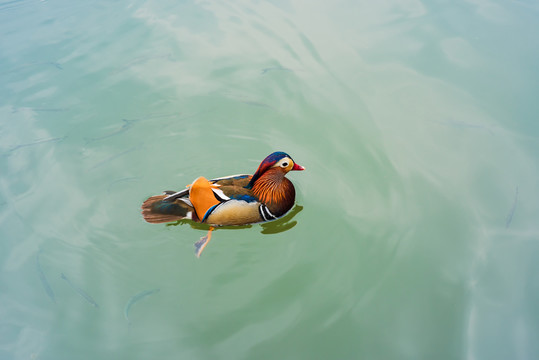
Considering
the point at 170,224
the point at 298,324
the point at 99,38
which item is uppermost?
the point at 99,38

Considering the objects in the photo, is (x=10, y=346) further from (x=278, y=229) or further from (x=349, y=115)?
(x=349, y=115)

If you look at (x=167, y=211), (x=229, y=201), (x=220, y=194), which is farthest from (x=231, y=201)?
(x=167, y=211)

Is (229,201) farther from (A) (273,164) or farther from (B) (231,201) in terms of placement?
(A) (273,164)

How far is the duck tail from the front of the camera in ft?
15.4

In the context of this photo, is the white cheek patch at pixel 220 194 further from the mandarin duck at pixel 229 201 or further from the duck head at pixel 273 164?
the duck head at pixel 273 164

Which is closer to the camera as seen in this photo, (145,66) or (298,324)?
(298,324)

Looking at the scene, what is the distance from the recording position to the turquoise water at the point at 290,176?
4.01 m

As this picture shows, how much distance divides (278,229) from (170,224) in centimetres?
114

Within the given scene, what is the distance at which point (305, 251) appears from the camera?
179 inches

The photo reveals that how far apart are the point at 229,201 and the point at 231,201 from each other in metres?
0.02

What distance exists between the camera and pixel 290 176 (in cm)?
543

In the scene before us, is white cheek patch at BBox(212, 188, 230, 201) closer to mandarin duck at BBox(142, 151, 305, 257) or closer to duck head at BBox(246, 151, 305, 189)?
mandarin duck at BBox(142, 151, 305, 257)

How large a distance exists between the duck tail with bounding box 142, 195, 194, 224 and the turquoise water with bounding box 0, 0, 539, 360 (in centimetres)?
14

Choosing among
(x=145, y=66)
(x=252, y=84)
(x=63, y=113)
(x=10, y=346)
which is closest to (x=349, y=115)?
(x=252, y=84)
